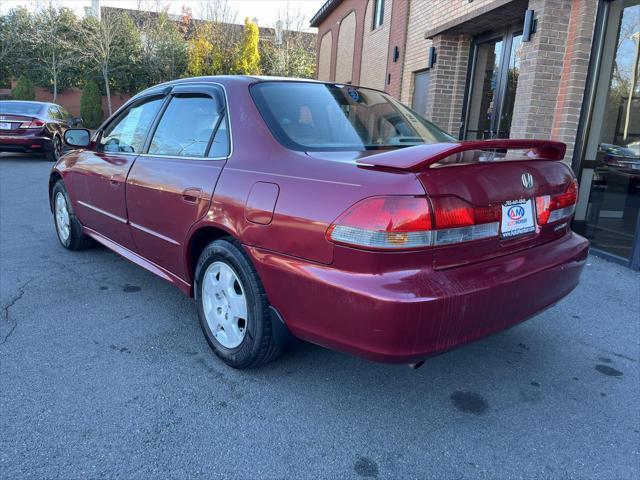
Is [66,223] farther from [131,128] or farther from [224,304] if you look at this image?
[224,304]

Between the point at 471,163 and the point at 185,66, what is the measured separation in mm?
28898

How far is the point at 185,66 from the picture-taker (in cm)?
2828

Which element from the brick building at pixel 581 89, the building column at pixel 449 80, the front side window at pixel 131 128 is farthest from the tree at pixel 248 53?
the front side window at pixel 131 128

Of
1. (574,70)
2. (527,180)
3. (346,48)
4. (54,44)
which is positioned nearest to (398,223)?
(527,180)

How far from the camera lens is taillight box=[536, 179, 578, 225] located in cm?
258

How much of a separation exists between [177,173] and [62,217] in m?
2.68

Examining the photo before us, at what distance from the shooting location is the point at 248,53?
28.4 metres

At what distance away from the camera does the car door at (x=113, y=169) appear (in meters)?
3.70

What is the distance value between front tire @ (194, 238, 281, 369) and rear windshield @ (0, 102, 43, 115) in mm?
12065

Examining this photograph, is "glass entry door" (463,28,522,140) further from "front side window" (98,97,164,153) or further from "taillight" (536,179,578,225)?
"front side window" (98,97,164,153)

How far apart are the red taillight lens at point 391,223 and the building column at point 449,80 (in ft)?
23.0

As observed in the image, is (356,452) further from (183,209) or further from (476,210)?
(183,209)

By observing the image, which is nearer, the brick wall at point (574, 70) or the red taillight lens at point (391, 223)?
the red taillight lens at point (391, 223)

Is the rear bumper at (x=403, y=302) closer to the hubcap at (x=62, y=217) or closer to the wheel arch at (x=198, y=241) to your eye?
the wheel arch at (x=198, y=241)
